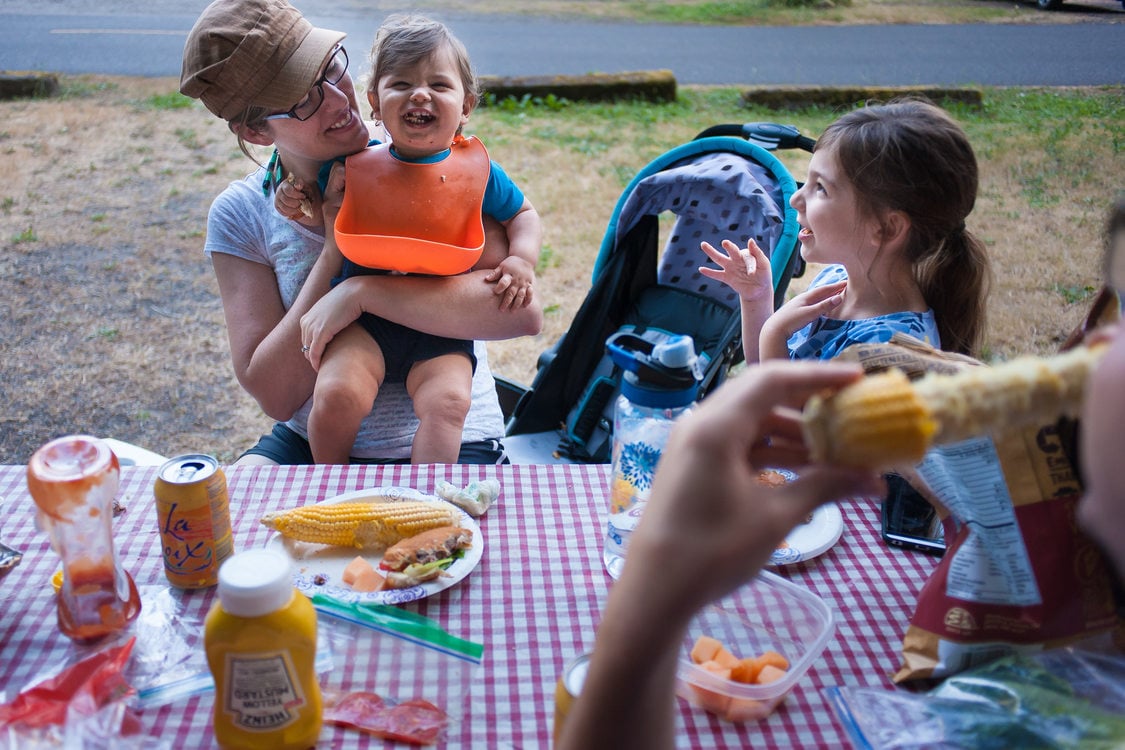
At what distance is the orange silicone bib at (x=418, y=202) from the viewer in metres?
2.11

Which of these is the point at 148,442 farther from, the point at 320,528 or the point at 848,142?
the point at 848,142

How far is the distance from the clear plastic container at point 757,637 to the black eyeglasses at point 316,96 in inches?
57.3

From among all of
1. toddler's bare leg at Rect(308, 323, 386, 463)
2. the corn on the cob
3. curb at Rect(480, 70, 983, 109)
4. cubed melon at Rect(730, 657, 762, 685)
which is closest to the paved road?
curb at Rect(480, 70, 983, 109)

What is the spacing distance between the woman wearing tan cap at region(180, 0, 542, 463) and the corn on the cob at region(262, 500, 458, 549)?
0.69 metres

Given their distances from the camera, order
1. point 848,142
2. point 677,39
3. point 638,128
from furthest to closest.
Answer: point 677,39 < point 638,128 < point 848,142

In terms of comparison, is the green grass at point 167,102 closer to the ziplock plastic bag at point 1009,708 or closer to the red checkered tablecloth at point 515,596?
the red checkered tablecloth at point 515,596

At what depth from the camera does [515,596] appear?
134cm

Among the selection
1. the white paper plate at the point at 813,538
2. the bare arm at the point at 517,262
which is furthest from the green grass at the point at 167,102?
the white paper plate at the point at 813,538

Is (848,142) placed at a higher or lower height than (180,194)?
higher

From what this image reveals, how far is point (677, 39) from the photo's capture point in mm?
10000

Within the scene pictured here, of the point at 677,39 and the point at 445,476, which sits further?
the point at 677,39

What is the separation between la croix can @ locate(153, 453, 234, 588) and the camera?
4.12ft

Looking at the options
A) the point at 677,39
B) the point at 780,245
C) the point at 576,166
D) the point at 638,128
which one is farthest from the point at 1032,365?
the point at 677,39

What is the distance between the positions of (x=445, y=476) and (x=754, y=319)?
100 centimetres
